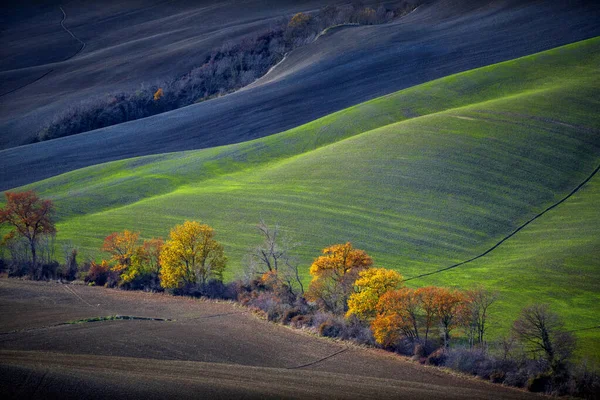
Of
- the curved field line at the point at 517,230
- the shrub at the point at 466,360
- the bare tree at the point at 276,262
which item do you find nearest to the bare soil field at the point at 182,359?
the shrub at the point at 466,360

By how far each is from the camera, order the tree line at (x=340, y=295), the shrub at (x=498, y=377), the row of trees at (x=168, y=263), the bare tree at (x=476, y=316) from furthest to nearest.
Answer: the row of trees at (x=168, y=263) < the bare tree at (x=476, y=316) < the tree line at (x=340, y=295) < the shrub at (x=498, y=377)

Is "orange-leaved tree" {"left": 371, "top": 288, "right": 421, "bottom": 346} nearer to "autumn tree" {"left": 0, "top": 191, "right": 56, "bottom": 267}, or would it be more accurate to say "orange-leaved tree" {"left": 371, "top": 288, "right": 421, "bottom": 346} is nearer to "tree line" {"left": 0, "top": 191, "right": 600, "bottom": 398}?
"tree line" {"left": 0, "top": 191, "right": 600, "bottom": 398}

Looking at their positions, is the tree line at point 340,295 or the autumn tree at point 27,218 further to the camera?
the autumn tree at point 27,218

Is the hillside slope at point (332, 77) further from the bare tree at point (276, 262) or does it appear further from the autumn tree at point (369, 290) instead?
the autumn tree at point (369, 290)

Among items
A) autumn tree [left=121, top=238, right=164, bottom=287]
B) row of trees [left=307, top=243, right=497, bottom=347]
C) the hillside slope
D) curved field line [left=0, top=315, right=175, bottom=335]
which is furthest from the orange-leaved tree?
the hillside slope

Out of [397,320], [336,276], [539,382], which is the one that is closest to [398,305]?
[397,320]

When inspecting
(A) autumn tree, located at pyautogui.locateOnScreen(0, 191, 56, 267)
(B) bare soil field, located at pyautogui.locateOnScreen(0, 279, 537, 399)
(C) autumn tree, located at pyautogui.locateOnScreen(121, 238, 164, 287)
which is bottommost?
(B) bare soil field, located at pyautogui.locateOnScreen(0, 279, 537, 399)
